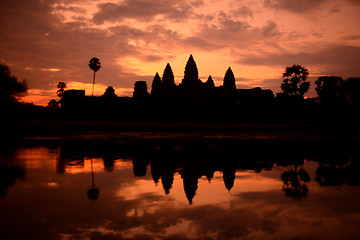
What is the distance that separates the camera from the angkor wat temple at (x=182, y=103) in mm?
61781

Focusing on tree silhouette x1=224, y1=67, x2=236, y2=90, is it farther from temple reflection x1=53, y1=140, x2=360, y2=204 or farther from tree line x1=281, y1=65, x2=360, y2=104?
temple reflection x1=53, y1=140, x2=360, y2=204

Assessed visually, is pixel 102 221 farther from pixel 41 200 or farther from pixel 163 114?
pixel 163 114

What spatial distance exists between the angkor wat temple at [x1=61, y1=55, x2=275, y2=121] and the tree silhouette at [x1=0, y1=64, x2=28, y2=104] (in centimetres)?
1378

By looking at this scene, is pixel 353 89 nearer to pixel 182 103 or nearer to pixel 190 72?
pixel 182 103

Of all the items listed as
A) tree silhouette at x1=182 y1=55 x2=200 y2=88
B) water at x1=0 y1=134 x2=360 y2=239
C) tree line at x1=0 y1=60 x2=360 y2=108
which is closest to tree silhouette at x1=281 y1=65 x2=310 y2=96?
tree line at x1=0 y1=60 x2=360 y2=108

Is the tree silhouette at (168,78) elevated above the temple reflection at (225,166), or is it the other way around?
the tree silhouette at (168,78)

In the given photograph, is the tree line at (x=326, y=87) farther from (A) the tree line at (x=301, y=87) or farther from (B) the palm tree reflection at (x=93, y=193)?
(B) the palm tree reflection at (x=93, y=193)

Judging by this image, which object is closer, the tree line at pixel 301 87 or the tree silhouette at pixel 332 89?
the tree line at pixel 301 87

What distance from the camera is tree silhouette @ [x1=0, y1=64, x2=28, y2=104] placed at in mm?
44469

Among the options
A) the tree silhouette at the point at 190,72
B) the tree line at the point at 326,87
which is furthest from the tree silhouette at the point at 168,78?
the tree line at the point at 326,87

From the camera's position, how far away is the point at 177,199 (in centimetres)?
605

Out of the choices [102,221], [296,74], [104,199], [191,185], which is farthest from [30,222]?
[296,74]

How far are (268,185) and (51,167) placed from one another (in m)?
6.56

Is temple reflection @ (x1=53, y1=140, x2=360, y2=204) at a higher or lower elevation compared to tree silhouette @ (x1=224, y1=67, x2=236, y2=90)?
lower
